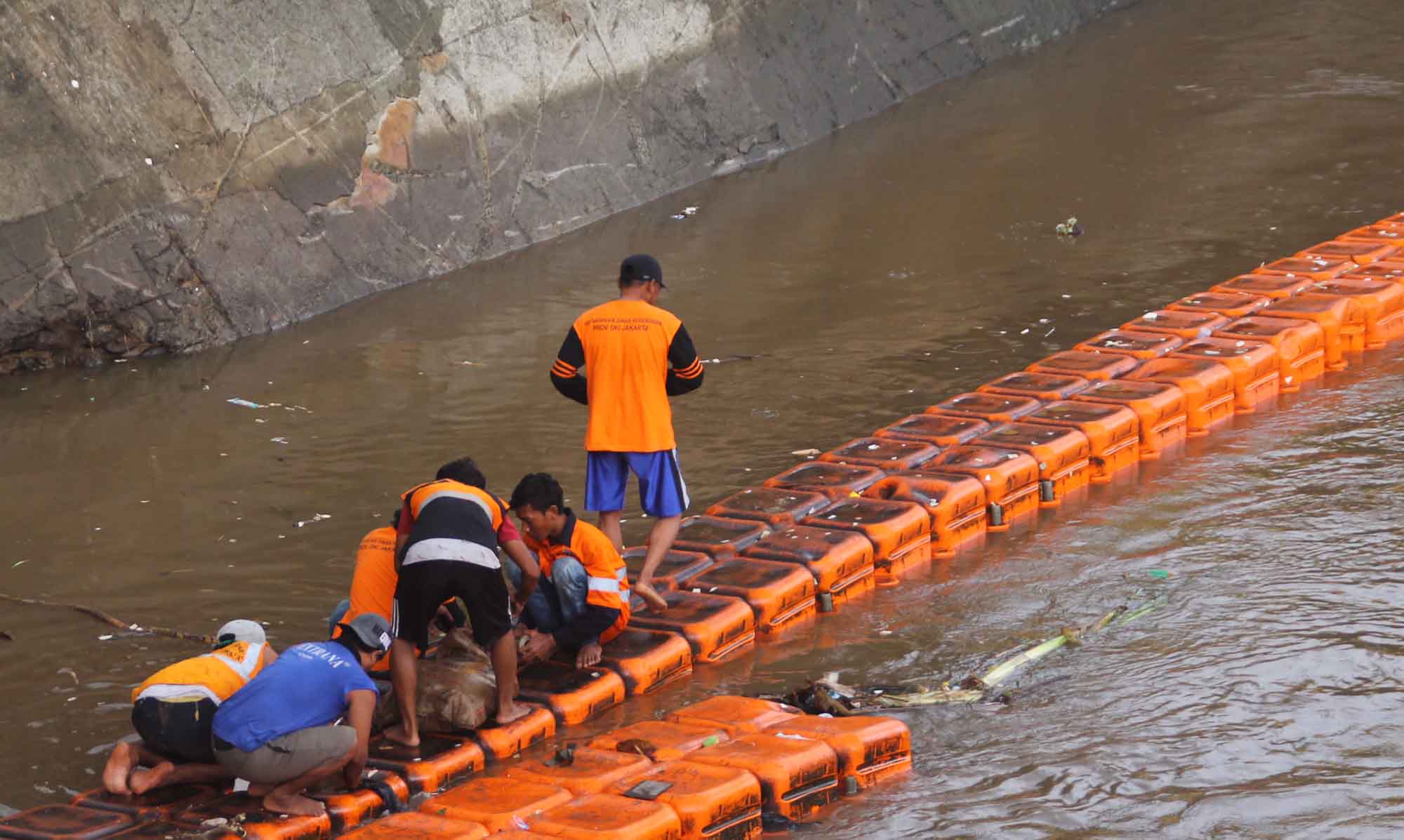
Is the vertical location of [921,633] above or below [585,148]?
below

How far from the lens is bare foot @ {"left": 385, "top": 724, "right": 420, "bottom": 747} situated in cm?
612

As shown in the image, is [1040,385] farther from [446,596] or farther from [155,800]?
[155,800]

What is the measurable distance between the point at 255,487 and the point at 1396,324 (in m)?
8.01

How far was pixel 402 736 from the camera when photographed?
243 inches

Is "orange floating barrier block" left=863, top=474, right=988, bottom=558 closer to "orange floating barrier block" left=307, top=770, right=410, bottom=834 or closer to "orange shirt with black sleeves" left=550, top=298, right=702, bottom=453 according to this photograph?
"orange shirt with black sleeves" left=550, top=298, right=702, bottom=453

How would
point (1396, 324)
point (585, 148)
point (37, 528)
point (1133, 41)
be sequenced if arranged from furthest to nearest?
point (1133, 41)
point (585, 148)
point (1396, 324)
point (37, 528)

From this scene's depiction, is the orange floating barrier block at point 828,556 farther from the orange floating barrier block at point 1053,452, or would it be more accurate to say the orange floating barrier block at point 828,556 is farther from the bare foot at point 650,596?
the orange floating barrier block at point 1053,452

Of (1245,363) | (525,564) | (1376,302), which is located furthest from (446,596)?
(1376,302)

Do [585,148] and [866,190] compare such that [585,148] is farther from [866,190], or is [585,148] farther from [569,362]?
[569,362]

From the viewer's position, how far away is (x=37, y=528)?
29.7 ft

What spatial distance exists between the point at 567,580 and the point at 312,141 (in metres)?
8.00

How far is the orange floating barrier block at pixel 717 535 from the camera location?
791cm

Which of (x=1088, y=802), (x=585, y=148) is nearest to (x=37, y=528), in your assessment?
(x=1088, y=802)

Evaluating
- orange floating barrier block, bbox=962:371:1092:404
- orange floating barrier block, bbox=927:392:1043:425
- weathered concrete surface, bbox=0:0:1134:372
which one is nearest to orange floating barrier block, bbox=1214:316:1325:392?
orange floating barrier block, bbox=962:371:1092:404
